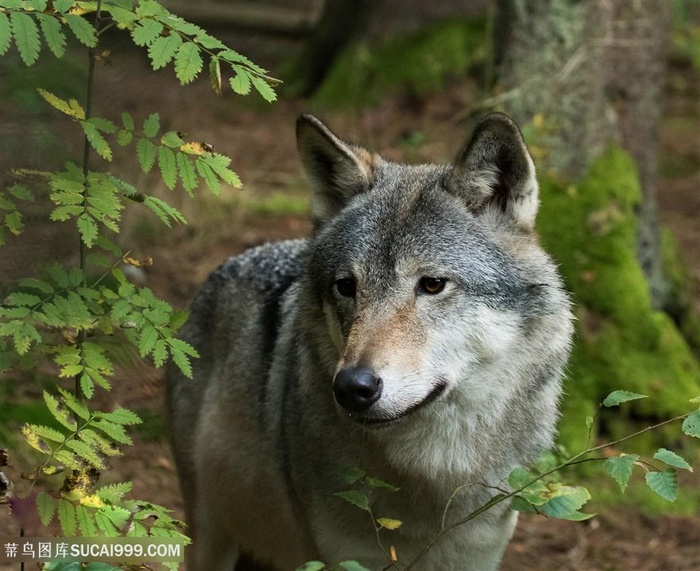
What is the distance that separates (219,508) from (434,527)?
1714 mm

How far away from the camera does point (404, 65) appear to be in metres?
15.6

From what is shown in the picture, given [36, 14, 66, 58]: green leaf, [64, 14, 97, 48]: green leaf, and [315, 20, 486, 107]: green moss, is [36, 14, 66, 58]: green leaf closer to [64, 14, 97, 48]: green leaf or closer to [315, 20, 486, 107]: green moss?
[64, 14, 97, 48]: green leaf

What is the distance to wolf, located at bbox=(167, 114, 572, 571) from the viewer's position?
4.14 meters

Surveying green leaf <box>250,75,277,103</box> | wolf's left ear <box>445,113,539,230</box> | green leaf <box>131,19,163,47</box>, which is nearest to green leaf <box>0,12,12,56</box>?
green leaf <box>131,19,163,47</box>

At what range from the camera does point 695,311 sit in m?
9.69

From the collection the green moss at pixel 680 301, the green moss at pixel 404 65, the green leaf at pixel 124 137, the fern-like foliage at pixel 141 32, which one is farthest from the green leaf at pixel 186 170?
the green moss at pixel 404 65

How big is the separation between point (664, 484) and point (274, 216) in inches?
331

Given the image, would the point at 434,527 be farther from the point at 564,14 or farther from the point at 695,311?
the point at 695,311

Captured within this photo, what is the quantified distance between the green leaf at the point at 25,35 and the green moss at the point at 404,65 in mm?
11489

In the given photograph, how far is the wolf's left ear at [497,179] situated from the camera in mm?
4469

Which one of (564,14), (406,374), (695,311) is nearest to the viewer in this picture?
(406,374)

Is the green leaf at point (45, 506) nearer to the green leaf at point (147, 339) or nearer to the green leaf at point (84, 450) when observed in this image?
the green leaf at point (84, 450)

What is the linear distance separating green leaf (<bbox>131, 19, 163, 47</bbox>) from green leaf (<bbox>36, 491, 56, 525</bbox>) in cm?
171

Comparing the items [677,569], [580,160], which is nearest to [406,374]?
[677,569]
